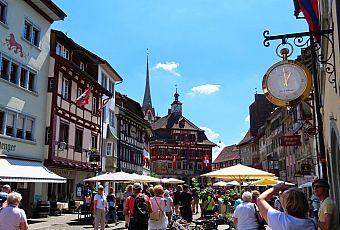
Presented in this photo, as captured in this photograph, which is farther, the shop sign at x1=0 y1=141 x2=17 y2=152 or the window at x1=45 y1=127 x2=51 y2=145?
the window at x1=45 y1=127 x2=51 y2=145

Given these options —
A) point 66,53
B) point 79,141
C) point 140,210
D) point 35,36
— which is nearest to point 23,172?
point 35,36

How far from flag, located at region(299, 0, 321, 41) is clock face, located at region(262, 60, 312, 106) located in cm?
243

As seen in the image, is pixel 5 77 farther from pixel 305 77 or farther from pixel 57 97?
pixel 305 77

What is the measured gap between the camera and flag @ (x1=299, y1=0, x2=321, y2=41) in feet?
28.3

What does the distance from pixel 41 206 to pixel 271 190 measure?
71.4ft

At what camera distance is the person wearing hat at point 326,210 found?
480 centimetres

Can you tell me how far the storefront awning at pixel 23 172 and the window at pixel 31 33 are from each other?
7.31 meters

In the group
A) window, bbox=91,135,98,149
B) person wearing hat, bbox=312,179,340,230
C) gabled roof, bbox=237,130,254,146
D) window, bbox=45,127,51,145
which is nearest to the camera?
person wearing hat, bbox=312,179,340,230

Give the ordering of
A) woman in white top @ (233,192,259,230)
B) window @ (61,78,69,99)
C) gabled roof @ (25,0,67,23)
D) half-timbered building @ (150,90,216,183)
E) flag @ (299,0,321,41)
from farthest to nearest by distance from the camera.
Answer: half-timbered building @ (150,90,216,183)
window @ (61,78,69,99)
gabled roof @ (25,0,67,23)
flag @ (299,0,321,41)
woman in white top @ (233,192,259,230)

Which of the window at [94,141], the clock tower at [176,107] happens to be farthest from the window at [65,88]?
the clock tower at [176,107]

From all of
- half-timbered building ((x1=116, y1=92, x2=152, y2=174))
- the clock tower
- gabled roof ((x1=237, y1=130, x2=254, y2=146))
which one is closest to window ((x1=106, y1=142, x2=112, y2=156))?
half-timbered building ((x1=116, y1=92, x2=152, y2=174))

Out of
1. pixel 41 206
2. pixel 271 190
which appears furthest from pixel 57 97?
pixel 271 190

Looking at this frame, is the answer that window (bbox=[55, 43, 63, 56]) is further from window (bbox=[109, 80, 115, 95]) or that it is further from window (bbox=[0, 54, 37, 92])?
window (bbox=[109, 80, 115, 95])

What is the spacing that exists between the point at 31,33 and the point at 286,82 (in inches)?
823
